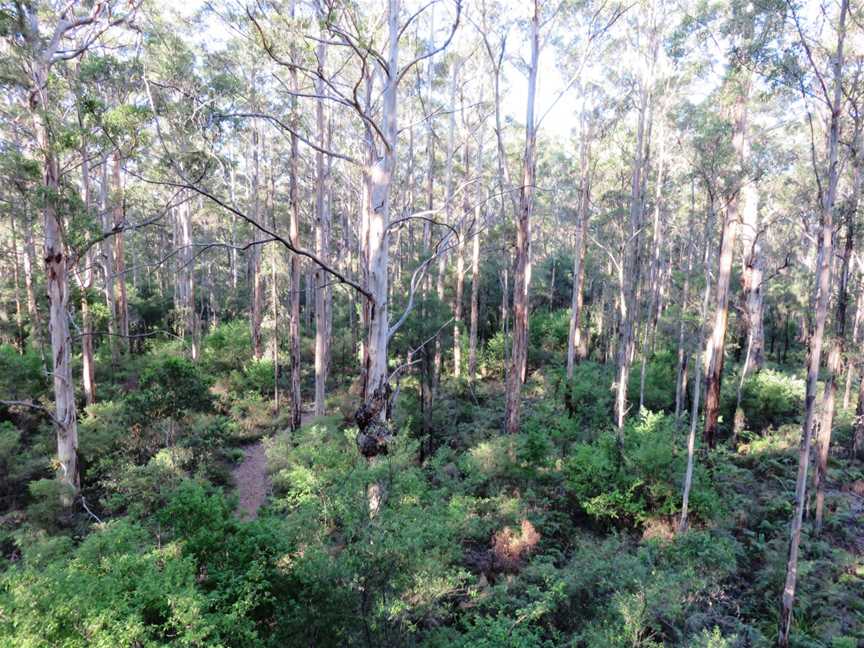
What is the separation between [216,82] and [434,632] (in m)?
14.4

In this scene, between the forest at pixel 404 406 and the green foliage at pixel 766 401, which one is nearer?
the forest at pixel 404 406

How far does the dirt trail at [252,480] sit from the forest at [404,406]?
14 cm

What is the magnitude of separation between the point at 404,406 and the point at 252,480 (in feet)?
14.0

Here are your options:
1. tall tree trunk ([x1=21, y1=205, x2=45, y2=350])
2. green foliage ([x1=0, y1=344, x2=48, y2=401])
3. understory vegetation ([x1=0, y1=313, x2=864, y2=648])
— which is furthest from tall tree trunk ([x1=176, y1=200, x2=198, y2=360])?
green foliage ([x1=0, y1=344, x2=48, y2=401])

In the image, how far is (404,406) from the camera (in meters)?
13.1

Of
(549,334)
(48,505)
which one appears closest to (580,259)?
(549,334)

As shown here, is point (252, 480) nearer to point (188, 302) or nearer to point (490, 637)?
point (490, 637)

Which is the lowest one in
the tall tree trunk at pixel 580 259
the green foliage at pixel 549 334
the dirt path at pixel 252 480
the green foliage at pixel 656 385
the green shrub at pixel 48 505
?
the dirt path at pixel 252 480

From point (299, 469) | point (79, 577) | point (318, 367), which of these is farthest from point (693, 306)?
point (79, 577)

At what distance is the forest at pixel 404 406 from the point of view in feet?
15.4

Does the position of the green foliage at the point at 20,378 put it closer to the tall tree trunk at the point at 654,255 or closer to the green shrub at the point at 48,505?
the green shrub at the point at 48,505

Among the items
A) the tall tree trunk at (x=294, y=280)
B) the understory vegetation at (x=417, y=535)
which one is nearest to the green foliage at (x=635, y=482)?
the understory vegetation at (x=417, y=535)

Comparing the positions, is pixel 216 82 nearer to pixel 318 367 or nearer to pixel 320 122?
pixel 320 122

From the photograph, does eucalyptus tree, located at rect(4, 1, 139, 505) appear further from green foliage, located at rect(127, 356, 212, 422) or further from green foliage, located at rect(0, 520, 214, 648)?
green foliage, located at rect(0, 520, 214, 648)
